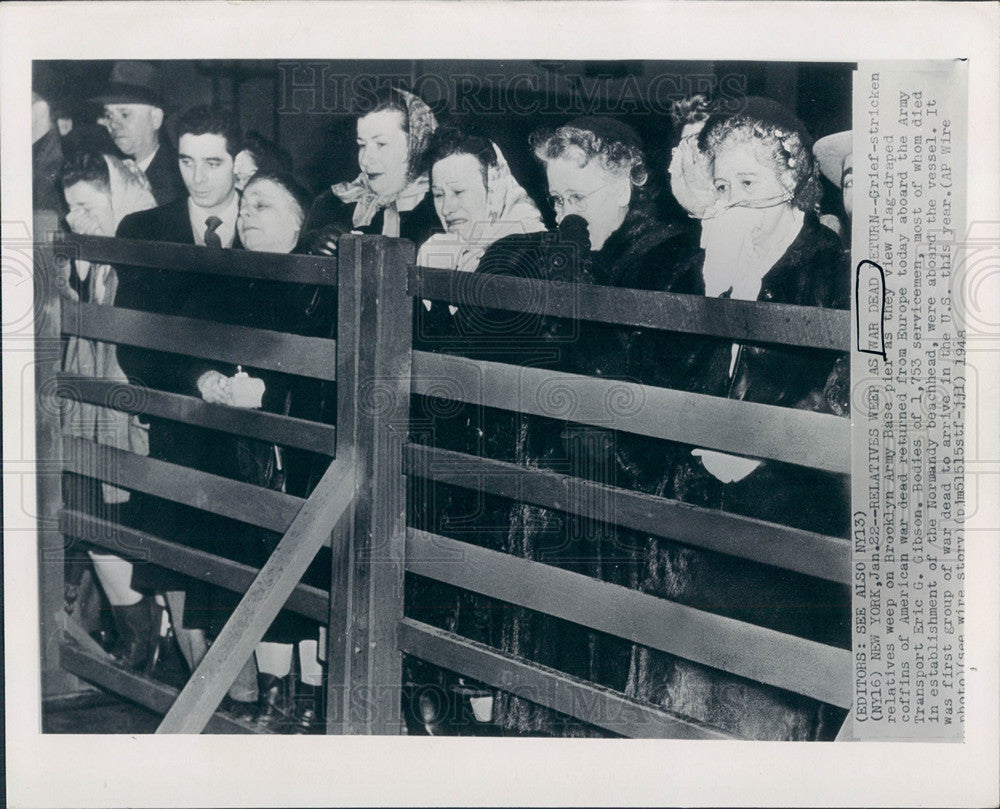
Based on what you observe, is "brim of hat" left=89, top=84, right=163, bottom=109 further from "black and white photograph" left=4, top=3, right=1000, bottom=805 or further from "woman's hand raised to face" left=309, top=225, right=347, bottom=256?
"woman's hand raised to face" left=309, top=225, right=347, bottom=256

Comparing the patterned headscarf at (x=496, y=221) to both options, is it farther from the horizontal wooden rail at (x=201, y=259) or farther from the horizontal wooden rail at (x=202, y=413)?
the horizontal wooden rail at (x=202, y=413)

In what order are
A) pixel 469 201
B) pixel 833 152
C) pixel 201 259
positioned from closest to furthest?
pixel 833 152
pixel 469 201
pixel 201 259

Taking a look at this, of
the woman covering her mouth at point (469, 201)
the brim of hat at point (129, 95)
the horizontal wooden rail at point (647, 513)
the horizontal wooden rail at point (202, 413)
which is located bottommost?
the horizontal wooden rail at point (647, 513)

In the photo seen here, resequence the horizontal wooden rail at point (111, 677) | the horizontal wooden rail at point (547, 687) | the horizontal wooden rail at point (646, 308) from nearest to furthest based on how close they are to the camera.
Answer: the horizontal wooden rail at point (646, 308)
the horizontal wooden rail at point (547, 687)
the horizontal wooden rail at point (111, 677)

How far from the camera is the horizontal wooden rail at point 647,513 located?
1.30 metres

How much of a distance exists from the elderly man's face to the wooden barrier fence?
0.57 ft

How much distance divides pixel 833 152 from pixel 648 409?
1.54 ft

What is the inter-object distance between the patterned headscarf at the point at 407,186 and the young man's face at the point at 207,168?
0.65 feet

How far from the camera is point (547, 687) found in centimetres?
143

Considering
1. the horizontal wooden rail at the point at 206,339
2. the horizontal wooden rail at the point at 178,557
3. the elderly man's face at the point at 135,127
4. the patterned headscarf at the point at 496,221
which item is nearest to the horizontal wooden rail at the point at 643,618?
the horizontal wooden rail at the point at 178,557

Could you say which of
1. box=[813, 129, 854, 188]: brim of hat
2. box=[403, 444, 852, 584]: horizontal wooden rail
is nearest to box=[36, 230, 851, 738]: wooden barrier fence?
box=[403, 444, 852, 584]: horizontal wooden rail

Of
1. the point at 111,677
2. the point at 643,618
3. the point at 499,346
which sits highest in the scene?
the point at 499,346

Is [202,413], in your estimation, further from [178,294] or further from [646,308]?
[646,308]

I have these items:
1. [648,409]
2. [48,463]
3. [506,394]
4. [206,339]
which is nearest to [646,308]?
[648,409]
